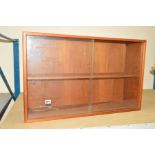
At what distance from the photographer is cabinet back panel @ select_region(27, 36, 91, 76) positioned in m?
1.51

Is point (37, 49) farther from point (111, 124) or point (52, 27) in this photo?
point (111, 124)

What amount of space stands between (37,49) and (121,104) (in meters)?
0.98

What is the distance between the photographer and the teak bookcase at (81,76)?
4.82 feet

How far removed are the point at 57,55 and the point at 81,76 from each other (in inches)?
14.8

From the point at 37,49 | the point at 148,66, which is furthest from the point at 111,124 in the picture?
the point at 148,66

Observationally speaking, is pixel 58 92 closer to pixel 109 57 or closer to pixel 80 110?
pixel 80 110

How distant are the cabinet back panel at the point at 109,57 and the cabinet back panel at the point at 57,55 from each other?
14 centimetres

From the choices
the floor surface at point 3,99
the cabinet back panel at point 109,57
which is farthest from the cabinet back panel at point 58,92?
the floor surface at point 3,99

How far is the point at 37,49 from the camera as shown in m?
1.52

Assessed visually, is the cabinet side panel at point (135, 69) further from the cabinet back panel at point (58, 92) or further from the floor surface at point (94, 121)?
the cabinet back panel at point (58, 92)

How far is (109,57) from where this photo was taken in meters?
1.82

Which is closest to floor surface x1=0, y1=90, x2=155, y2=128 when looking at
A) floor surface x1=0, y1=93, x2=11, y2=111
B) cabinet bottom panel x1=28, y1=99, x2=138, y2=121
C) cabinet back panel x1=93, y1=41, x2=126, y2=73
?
cabinet bottom panel x1=28, y1=99, x2=138, y2=121

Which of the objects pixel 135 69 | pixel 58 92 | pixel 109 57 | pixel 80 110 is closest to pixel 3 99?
pixel 58 92

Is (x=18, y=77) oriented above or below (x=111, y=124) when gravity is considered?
above
